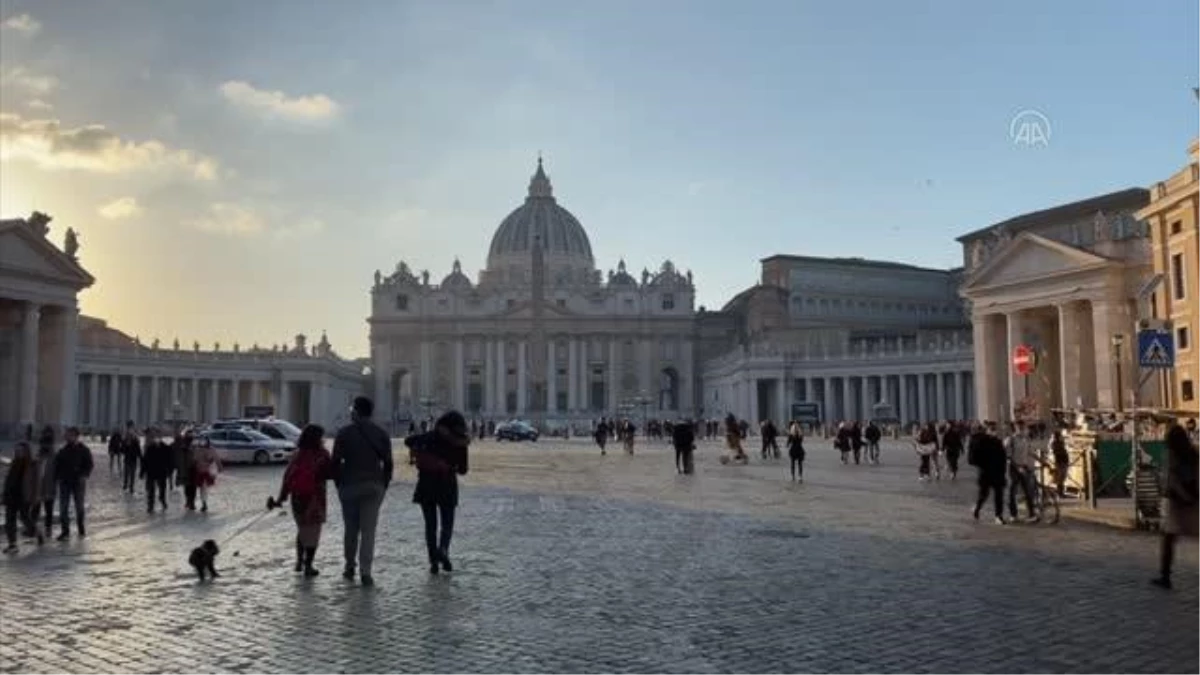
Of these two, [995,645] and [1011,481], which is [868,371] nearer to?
[1011,481]

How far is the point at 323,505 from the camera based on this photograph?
12.0 metres

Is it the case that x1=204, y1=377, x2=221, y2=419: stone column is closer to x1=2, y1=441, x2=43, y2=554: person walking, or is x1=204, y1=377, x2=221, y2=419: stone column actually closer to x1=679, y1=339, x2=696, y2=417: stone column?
x1=679, y1=339, x2=696, y2=417: stone column

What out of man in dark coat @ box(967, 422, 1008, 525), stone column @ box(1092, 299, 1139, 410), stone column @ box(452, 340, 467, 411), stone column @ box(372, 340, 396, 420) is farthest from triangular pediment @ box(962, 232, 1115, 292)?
stone column @ box(372, 340, 396, 420)

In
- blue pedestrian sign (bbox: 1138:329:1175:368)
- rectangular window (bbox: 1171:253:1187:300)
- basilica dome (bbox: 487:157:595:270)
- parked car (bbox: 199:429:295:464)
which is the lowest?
parked car (bbox: 199:429:295:464)

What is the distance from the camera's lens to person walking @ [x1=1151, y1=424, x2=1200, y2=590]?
1085cm

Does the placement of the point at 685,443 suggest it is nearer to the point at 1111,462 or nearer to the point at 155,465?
the point at 1111,462

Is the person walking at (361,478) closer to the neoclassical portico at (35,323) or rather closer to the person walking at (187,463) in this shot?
the person walking at (187,463)

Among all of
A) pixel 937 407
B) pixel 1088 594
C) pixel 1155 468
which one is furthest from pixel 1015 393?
pixel 1088 594

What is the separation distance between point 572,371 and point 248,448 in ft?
310

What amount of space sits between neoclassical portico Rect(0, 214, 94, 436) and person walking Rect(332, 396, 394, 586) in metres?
50.4

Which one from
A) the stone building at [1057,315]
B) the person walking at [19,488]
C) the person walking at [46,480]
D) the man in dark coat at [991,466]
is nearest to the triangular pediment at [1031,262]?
the stone building at [1057,315]

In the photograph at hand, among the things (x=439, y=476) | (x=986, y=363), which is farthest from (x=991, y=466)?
(x=986, y=363)

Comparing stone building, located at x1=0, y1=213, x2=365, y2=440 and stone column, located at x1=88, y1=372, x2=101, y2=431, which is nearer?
stone building, located at x1=0, y1=213, x2=365, y2=440

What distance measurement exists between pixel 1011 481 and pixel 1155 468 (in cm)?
234
